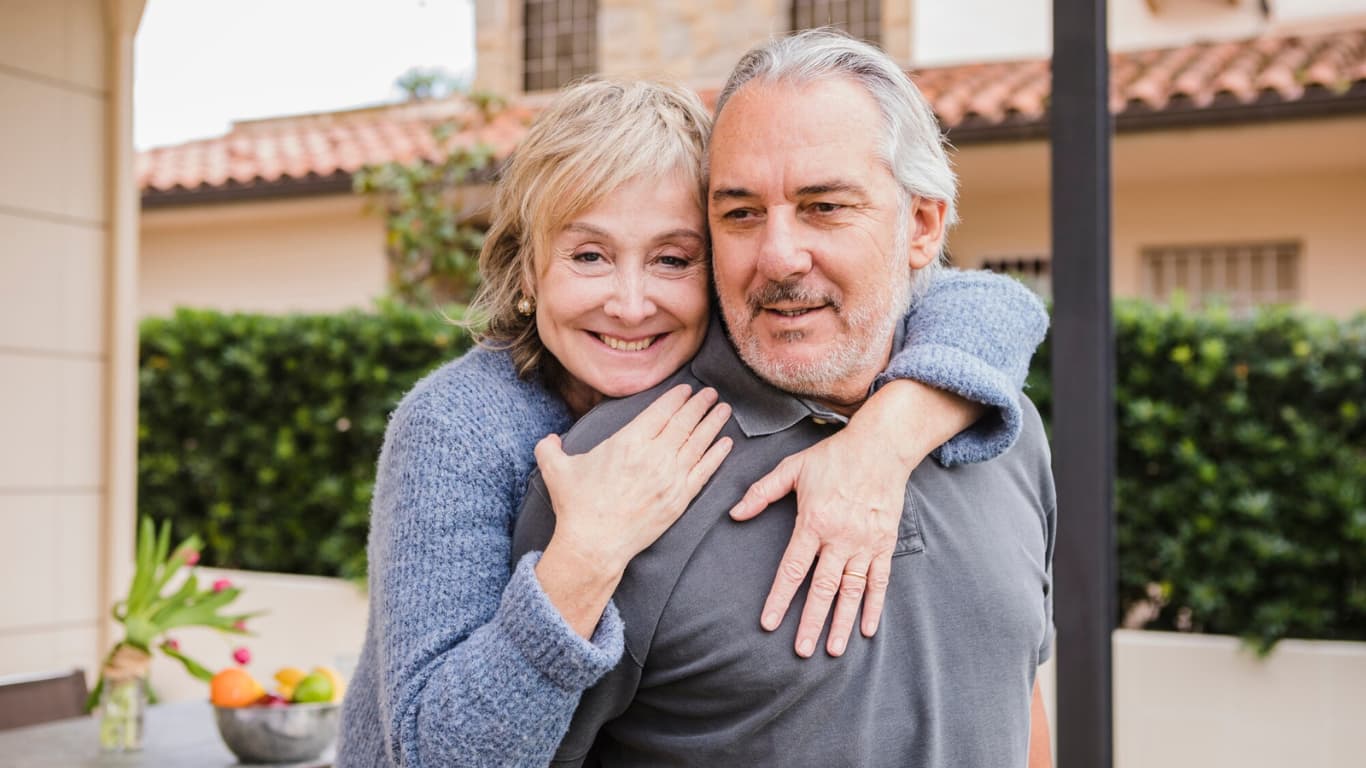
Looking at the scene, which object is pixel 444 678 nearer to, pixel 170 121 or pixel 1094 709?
pixel 1094 709

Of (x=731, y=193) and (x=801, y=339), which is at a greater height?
(x=731, y=193)

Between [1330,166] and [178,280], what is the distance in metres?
7.62

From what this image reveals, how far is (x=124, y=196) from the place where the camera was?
361 cm

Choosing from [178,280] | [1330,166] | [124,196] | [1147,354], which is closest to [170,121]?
[124,196]

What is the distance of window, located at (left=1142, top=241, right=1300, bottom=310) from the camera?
712 centimetres

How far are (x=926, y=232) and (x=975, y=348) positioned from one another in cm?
17

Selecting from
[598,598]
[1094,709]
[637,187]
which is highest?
[637,187]

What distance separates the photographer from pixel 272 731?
2.60 metres

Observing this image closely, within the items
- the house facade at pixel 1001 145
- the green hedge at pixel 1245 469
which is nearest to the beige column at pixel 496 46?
the house facade at pixel 1001 145

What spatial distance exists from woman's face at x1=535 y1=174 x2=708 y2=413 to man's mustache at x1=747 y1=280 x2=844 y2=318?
122mm

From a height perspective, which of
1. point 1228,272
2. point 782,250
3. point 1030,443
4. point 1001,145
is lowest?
point 1030,443

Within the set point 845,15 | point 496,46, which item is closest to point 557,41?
point 496,46

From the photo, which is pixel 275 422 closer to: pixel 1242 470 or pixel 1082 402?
pixel 1242 470

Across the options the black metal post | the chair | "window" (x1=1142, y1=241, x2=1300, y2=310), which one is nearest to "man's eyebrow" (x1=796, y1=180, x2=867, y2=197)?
the black metal post
